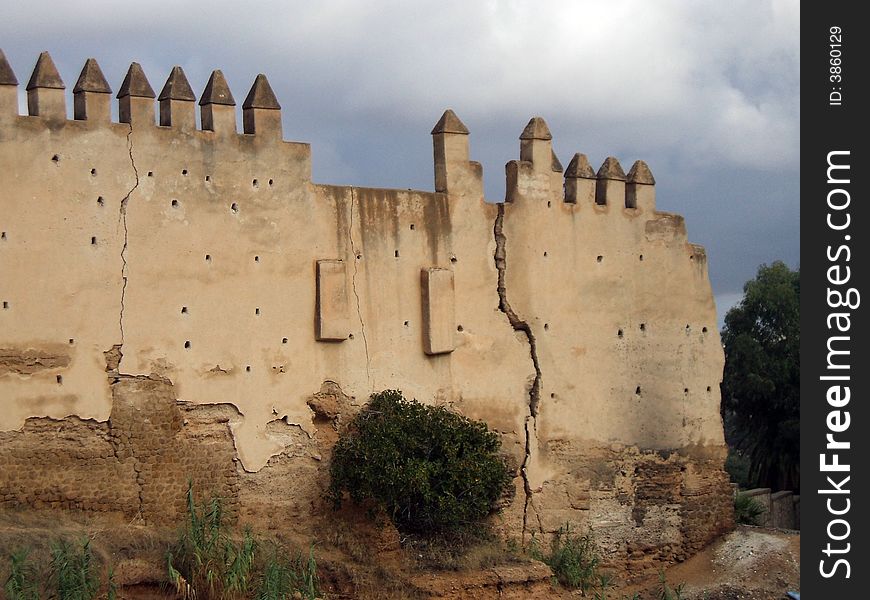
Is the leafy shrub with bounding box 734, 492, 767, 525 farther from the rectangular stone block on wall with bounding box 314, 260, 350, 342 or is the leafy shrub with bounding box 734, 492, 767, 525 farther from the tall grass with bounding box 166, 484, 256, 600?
the tall grass with bounding box 166, 484, 256, 600

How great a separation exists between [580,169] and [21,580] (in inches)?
395

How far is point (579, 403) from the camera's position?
22234 mm

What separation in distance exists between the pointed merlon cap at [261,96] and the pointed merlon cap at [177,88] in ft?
2.72

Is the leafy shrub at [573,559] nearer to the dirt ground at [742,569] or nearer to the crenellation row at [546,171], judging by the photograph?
the dirt ground at [742,569]

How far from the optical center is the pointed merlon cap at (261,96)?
19.9m

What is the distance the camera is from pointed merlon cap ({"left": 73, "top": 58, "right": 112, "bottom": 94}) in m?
18.8

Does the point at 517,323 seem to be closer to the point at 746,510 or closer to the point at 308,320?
the point at 308,320

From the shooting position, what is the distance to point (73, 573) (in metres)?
16.4

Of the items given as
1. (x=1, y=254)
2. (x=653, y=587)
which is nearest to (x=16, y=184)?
(x=1, y=254)

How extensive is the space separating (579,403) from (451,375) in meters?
2.12

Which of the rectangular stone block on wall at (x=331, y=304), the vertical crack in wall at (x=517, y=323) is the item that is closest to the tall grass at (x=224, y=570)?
the rectangular stone block on wall at (x=331, y=304)

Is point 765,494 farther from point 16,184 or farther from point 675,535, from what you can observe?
point 16,184

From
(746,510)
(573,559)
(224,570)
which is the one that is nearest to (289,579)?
(224,570)

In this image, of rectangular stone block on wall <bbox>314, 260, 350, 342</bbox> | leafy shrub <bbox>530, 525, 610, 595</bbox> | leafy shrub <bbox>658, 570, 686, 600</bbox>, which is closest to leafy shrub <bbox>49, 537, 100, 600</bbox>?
rectangular stone block on wall <bbox>314, 260, 350, 342</bbox>
